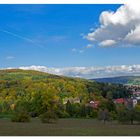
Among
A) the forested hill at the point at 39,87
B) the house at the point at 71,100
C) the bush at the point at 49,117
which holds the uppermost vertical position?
the forested hill at the point at 39,87

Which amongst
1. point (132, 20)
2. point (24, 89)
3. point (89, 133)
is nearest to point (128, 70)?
point (132, 20)

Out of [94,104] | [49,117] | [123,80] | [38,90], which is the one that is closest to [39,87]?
[38,90]

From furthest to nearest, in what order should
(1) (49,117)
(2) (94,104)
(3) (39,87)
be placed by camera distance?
(2) (94,104), (3) (39,87), (1) (49,117)

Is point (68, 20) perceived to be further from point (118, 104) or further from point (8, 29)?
point (118, 104)

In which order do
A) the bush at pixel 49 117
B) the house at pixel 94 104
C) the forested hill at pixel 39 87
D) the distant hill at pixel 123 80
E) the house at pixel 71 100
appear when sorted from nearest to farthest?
the distant hill at pixel 123 80, the forested hill at pixel 39 87, the bush at pixel 49 117, the house at pixel 94 104, the house at pixel 71 100

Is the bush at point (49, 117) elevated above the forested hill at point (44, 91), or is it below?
below

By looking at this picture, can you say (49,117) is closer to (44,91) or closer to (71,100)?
(44,91)

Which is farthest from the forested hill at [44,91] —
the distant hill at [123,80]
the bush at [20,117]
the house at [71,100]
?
the distant hill at [123,80]

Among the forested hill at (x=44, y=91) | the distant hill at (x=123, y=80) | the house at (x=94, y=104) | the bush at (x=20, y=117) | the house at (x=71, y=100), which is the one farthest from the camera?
the house at (x=71, y=100)

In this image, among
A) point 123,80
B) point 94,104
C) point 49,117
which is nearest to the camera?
point 123,80

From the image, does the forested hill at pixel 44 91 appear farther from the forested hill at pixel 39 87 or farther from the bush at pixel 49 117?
the bush at pixel 49 117
